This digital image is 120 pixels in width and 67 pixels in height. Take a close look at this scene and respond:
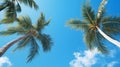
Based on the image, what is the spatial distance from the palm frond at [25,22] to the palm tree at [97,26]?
14.8 feet

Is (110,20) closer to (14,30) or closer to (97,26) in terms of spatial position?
(97,26)

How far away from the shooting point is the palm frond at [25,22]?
29.9m

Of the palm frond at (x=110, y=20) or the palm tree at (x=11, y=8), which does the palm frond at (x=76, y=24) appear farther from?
the palm tree at (x=11, y=8)

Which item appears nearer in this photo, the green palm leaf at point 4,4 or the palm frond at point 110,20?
the green palm leaf at point 4,4

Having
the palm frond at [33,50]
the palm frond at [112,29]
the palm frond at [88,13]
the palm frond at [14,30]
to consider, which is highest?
the palm frond at [88,13]

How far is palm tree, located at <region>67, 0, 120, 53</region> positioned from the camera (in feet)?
93.8

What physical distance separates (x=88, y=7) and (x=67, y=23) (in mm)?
2477

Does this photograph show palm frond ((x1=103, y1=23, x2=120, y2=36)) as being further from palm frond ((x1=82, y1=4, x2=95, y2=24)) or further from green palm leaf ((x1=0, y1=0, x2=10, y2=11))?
green palm leaf ((x1=0, y1=0, x2=10, y2=11))

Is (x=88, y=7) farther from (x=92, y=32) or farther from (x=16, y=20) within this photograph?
(x=16, y=20)

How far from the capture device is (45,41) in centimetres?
3009

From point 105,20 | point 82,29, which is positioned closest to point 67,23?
point 82,29

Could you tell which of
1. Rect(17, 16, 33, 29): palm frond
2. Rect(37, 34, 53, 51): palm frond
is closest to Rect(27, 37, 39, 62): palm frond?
Rect(37, 34, 53, 51): palm frond

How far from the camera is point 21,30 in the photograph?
99.8ft

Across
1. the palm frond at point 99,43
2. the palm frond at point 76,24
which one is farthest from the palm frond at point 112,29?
the palm frond at point 76,24
